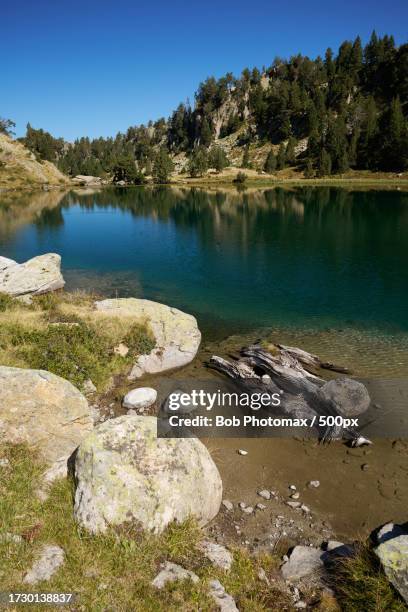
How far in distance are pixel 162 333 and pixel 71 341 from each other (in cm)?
562

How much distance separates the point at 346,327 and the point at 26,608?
24995mm

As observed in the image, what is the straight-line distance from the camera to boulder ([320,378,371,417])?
17.3 meters

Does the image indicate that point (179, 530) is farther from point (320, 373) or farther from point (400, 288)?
point (400, 288)

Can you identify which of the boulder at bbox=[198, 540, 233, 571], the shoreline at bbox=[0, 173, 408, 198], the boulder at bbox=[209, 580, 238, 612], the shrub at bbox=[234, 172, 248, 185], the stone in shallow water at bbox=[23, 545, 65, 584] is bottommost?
the boulder at bbox=[198, 540, 233, 571]

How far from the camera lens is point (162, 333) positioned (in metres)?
23.5

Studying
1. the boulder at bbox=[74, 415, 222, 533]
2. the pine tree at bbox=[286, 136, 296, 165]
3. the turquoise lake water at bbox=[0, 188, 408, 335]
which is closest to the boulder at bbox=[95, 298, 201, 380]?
the turquoise lake water at bbox=[0, 188, 408, 335]

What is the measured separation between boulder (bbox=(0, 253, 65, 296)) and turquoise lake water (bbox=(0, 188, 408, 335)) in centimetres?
660

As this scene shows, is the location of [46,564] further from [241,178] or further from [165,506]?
[241,178]

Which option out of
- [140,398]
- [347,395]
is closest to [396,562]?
[347,395]

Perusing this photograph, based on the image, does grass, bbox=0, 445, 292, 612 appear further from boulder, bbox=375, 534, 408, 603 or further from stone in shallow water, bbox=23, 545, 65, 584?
boulder, bbox=375, 534, 408, 603

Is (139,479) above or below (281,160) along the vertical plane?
below

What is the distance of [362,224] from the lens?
72.4m

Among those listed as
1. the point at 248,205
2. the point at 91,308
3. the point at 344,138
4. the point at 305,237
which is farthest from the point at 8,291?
the point at 344,138

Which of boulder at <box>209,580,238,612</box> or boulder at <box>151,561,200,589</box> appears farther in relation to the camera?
boulder at <box>151,561,200,589</box>
